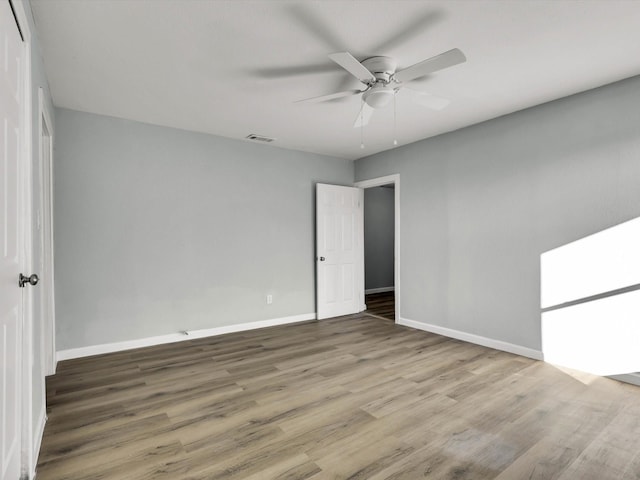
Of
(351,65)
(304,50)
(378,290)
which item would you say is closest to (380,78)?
(351,65)

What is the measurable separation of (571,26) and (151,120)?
3.85m

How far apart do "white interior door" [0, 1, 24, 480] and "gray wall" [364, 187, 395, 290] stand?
6316mm

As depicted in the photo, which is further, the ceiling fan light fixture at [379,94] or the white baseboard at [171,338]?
the white baseboard at [171,338]

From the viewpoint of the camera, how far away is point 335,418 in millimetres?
2295

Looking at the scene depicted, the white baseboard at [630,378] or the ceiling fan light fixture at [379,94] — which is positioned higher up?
the ceiling fan light fixture at [379,94]

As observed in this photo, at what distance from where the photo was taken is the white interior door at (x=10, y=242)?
131 centimetres

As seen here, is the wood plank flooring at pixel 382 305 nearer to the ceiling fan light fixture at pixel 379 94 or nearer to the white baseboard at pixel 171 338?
the white baseboard at pixel 171 338

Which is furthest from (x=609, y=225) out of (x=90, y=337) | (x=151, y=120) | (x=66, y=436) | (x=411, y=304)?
(x=90, y=337)

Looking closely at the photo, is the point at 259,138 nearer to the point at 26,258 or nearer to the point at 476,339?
the point at 26,258

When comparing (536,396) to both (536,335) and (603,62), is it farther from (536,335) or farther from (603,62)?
(603,62)

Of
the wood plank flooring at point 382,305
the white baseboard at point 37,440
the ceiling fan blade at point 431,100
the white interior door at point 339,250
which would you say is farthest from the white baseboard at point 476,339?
the white baseboard at point 37,440

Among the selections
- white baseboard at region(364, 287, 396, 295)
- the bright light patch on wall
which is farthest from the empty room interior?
white baseboard at region(364, 287, 396, 295)

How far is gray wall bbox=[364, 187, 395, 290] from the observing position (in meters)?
7.53

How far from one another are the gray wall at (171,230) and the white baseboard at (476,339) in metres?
1.55
